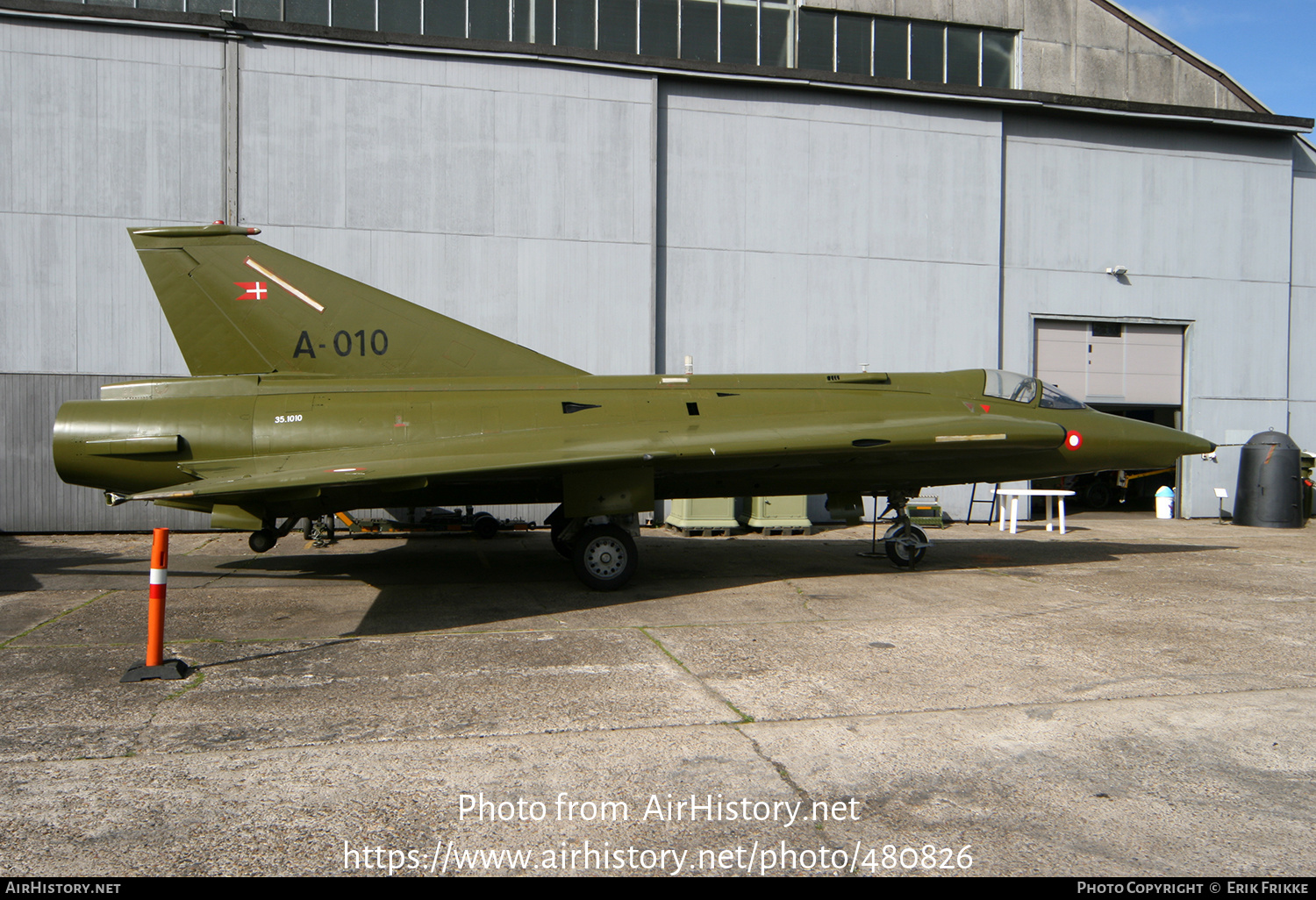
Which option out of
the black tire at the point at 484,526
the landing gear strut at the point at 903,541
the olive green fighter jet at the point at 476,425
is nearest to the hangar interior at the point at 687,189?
the black tire at the point at 484,526

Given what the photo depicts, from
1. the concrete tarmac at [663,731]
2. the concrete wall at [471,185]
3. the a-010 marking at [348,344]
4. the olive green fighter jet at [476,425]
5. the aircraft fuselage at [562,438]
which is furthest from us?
the concrete wall at [471,185]

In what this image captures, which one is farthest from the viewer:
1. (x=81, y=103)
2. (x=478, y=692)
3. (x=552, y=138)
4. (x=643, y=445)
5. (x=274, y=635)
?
(x=552, y=138)

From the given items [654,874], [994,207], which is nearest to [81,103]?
[654,874]

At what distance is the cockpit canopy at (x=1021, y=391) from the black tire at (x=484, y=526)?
793cm

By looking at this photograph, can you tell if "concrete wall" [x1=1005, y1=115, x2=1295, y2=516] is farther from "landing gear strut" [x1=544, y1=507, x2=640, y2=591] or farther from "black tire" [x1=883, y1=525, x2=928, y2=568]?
"landing gear strut" [x1=544, y1=507, x2=640, y2=591]

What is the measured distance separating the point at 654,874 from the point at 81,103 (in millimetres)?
15982

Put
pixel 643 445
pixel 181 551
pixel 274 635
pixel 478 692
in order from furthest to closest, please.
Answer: pixel 181 551 < pixel 643 445 < pixel 274 635 < pixel 478 692

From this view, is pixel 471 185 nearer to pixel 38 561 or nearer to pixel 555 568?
pixel 555 568

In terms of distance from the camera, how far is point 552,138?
14641 mm

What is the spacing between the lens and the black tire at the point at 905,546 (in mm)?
10211

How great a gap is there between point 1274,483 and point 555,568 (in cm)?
1530

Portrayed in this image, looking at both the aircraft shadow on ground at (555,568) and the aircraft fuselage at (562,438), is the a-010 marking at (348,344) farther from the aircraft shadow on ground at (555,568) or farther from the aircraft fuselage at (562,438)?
the aircraft shadow on ground at (555,568)

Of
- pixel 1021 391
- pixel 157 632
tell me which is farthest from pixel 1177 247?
pixel 157 632

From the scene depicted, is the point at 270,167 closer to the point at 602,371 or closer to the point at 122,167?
the point at 122,167
